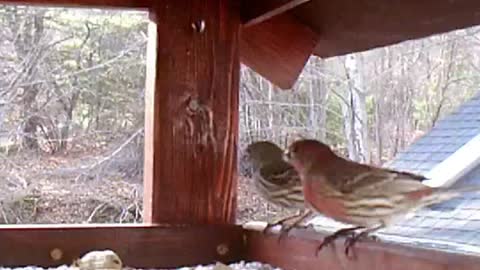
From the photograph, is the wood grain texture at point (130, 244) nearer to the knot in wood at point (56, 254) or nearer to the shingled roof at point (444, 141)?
the knot in wood at point (56, 254)

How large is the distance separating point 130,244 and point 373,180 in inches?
24.3

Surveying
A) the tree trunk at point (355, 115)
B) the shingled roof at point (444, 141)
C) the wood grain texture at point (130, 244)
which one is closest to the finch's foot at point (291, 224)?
the wood grain texture at point (130, 244)

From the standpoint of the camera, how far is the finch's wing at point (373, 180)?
2.02 meters

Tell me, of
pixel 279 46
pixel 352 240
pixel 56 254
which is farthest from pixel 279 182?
A: pixel 352 240

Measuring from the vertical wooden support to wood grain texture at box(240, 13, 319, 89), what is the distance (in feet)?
0.39

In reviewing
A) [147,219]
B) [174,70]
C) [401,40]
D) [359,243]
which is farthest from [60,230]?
[401,40]

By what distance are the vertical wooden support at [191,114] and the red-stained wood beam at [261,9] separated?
36 millimetres

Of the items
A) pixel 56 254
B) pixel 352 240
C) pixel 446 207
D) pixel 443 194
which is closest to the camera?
pixel 352 240

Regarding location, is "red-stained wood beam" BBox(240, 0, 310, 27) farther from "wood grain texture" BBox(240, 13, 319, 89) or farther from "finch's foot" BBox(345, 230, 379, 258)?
"finch's foot" BBox(345, 230, 379, 258)

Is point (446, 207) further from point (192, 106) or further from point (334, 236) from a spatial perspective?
point (192, 106)

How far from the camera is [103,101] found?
577cm

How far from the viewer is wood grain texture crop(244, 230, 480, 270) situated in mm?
1518

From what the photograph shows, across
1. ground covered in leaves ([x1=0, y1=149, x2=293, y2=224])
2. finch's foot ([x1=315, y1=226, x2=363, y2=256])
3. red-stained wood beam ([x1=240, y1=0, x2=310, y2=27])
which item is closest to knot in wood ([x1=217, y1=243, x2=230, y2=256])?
finch's foot ([x1=315, y1=226, x2=363, y2=256])

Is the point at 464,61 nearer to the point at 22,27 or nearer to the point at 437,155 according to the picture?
the point at 22,27
